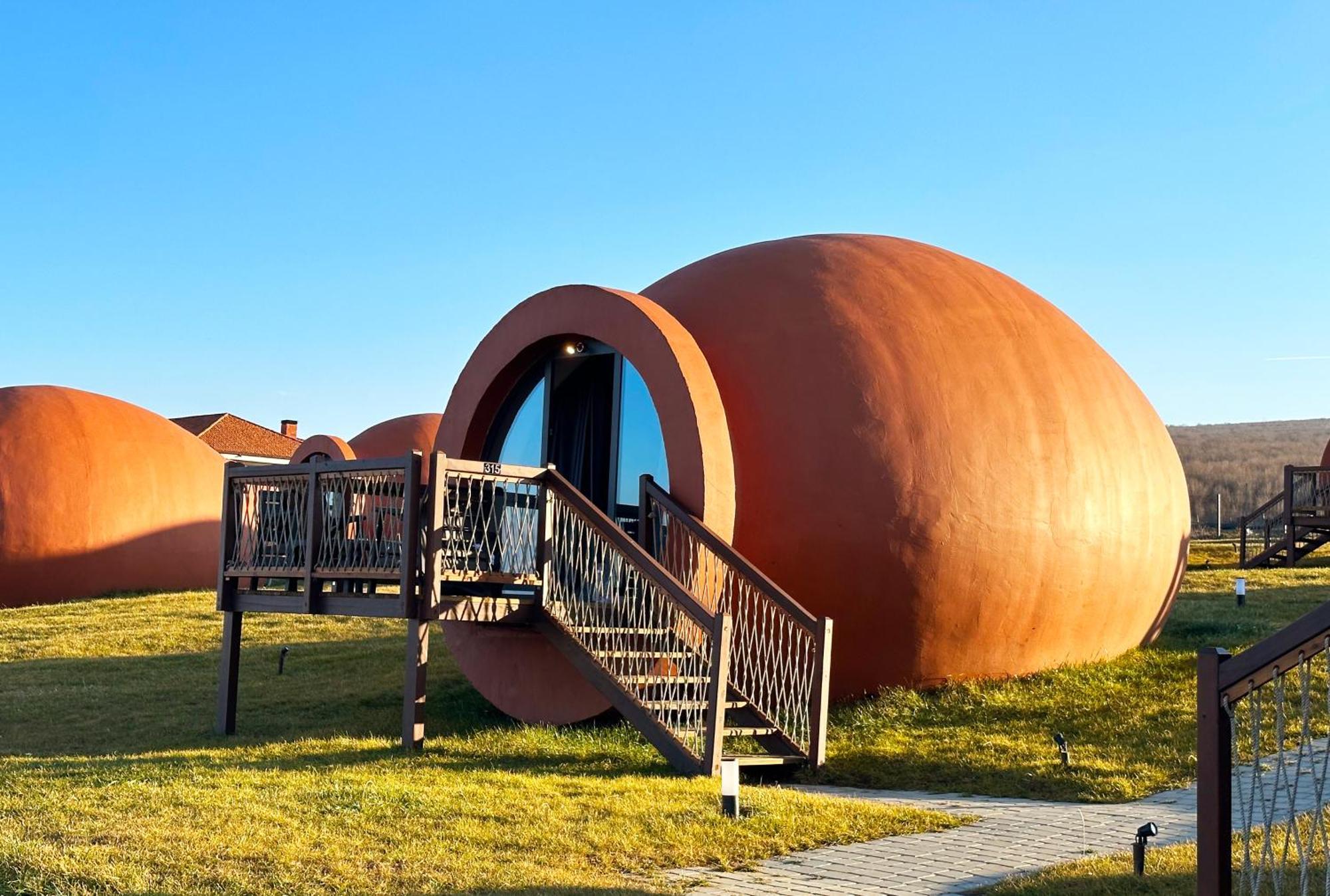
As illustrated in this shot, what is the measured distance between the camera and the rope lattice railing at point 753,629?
9672 millimetres

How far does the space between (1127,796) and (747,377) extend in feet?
13.8

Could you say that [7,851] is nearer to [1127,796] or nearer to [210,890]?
[210,890]

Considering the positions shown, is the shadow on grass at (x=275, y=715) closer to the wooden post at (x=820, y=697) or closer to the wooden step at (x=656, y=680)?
the wooden step at (x=656, y=680)

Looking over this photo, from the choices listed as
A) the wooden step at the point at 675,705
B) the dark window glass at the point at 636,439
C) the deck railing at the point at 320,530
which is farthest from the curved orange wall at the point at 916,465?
the deck railing at the point at 320,530

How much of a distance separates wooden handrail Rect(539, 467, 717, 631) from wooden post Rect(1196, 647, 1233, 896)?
14.3 feet

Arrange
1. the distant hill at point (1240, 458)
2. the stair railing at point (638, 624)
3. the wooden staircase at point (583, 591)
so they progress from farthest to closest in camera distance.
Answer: the distant hill at point (1240, 458) → the wooden staircase at point (583, 591) → the stair railing at point (638, 624)

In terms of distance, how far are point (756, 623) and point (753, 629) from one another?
21 centimetres

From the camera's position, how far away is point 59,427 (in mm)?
22797

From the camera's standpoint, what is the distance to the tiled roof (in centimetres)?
4728

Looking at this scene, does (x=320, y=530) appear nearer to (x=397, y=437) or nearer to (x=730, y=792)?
(x=730, y=792)

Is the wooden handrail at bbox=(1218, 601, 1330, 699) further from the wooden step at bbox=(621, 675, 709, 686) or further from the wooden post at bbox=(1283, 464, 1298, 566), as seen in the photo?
the wooden post at bbox=(1283, 464, 1298, 566)

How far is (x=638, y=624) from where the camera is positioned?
32.6 feet

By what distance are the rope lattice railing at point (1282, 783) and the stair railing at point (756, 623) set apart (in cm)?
271

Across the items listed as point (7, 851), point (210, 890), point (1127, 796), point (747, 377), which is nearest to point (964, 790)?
point (1127, 796)
